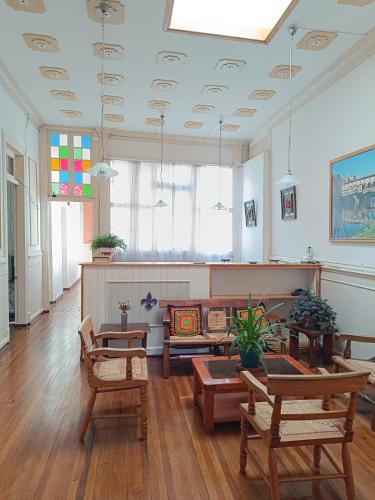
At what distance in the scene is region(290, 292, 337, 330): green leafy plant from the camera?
385 centimetres

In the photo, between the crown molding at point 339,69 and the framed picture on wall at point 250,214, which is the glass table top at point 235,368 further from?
the framed picture on wall at point 250,214

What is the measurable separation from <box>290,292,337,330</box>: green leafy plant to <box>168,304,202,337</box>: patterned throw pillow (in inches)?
45.6

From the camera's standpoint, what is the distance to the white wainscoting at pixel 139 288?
13.3 feet

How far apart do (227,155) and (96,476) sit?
6.35 meters

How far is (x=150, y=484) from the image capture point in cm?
201

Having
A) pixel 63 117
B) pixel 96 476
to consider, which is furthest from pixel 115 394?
pixel 63 117

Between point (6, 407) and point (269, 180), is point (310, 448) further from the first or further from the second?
point (269, 180)

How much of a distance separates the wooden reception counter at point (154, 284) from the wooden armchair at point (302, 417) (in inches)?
86.8

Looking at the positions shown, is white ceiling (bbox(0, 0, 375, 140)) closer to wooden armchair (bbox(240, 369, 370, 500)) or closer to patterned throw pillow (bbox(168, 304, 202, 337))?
patterned throw pillow (bbox(168, 304, 202, 337))

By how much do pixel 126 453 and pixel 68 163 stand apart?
5586 mm

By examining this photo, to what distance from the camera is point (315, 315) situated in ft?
12.7

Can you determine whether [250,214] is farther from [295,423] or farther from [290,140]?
[295,423]

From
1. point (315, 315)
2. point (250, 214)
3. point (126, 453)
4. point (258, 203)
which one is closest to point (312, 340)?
point (315, 315)

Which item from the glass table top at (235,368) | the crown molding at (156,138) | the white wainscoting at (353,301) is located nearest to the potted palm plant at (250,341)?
the glass table top at (235,368)
